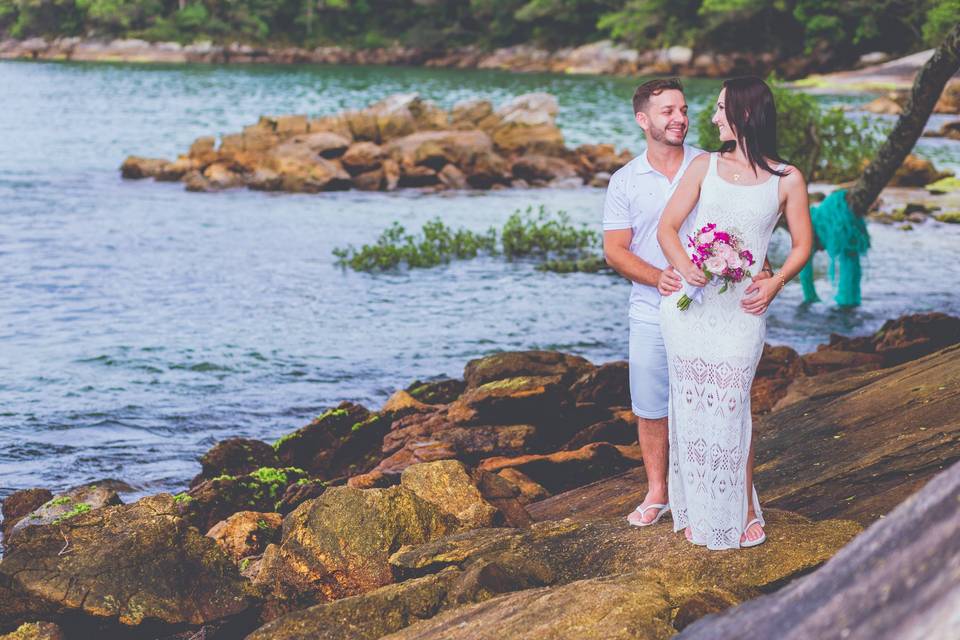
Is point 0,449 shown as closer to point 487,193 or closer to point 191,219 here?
point 191,219

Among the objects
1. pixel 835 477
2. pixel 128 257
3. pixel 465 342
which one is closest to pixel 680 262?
pixel 835 477

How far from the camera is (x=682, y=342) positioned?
17.0 ft

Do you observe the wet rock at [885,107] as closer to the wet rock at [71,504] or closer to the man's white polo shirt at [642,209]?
the wet rock at [71,504]

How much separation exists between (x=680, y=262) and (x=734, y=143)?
1.86 feet

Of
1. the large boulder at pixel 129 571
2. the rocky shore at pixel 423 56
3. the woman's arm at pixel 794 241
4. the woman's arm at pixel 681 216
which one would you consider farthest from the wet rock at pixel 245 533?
the rocky shore at pixel 423 56

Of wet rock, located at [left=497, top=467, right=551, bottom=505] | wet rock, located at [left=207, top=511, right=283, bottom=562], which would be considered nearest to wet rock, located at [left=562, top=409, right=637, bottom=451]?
wet rock, located at [left=497, top=467, right=551, bottom=505]

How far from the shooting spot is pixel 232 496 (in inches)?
329

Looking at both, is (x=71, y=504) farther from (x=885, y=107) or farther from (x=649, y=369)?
(x=885, y=107)

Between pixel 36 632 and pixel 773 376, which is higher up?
pixel 36 632

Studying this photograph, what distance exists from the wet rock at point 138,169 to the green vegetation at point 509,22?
46.4 meters

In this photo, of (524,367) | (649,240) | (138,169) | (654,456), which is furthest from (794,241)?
(138,169)

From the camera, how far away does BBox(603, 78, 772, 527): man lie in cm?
553

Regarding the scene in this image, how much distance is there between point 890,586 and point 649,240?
11.2 feet

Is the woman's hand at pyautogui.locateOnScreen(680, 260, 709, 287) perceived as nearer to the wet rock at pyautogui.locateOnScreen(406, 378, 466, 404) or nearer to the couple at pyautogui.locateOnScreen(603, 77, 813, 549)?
the couple at pyautogui.locateOnScreen(603, 77, 813, 549)
